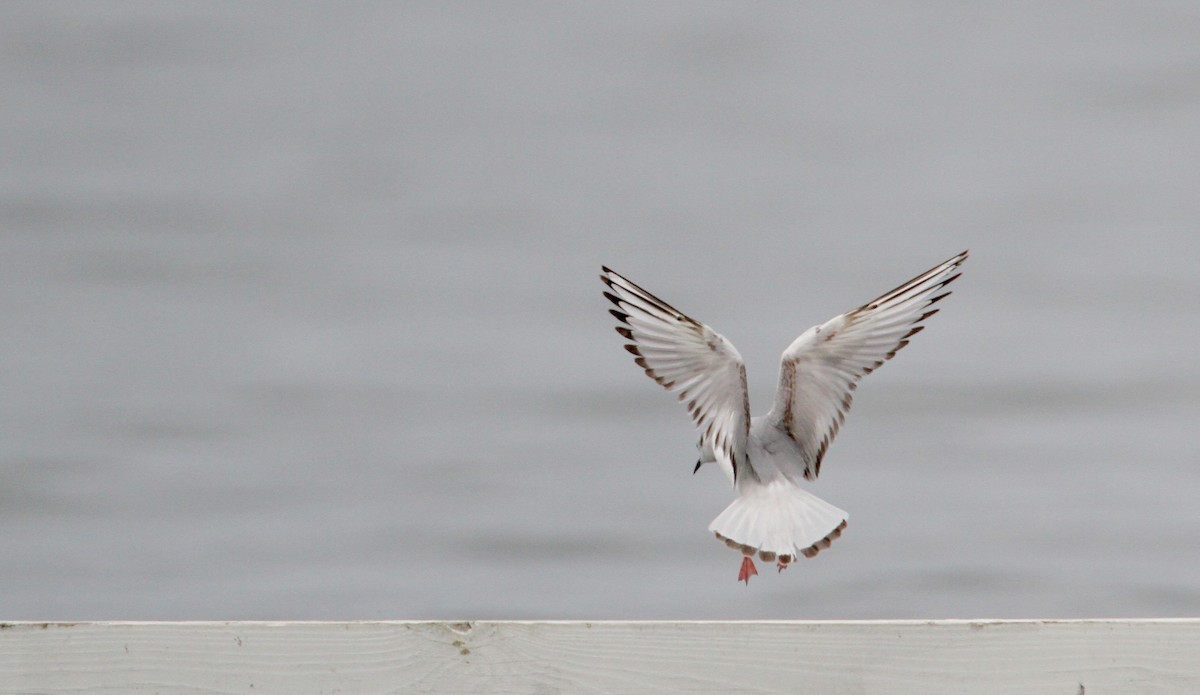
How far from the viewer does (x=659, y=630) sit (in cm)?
195

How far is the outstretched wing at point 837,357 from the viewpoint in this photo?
2.72 metres

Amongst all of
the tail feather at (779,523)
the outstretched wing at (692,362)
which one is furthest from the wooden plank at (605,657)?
the outstretched wing at (692,362)

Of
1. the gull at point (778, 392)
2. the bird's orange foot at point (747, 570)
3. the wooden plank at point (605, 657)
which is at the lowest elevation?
the wooden plank at point (605, 657)

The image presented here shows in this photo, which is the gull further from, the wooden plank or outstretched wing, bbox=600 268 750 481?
the wooden plank

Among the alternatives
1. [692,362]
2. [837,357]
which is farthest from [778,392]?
[692,362]

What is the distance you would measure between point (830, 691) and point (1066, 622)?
351mm

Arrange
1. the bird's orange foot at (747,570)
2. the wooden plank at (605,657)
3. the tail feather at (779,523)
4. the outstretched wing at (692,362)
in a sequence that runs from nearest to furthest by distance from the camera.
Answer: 1. the wooden plank at (605,657)
2. the tail feather at (779,523)
3. the outstretched wing at (692,362)
4. the bird's orange foot at (747,570)

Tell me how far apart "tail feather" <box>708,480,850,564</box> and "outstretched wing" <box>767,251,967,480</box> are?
0.52 feet

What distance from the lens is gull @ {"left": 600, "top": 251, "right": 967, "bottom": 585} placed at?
8.57ft

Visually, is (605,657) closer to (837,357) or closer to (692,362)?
(692,362)

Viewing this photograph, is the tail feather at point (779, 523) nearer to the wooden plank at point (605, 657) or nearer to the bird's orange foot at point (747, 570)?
the bird's orange foot at point (747, 570)

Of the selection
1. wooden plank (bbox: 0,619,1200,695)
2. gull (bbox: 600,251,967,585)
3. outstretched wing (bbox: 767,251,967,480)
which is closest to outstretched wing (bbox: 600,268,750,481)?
gull (bbox: 600,251,967,585)

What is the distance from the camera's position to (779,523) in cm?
265

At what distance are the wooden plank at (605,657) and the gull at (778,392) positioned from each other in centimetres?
58
